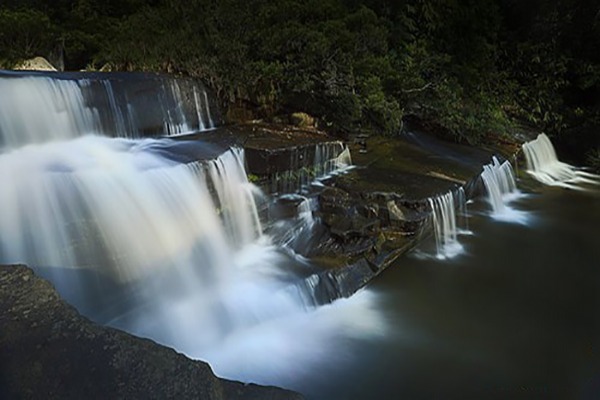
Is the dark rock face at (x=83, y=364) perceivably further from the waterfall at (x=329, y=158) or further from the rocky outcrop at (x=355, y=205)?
the waterfall at (x=329, y=158)

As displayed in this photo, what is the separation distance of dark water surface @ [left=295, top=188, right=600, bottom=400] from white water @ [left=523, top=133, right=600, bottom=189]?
371 cm

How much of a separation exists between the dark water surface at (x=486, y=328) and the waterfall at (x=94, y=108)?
414cm

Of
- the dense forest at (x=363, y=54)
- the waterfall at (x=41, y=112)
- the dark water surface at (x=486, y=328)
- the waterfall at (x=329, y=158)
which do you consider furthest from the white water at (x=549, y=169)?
the waterfall at (x=41, y=112)

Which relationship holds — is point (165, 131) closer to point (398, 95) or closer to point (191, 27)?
point (191, 27)

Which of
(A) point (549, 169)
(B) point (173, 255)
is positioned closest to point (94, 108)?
(B) point (173, 255)

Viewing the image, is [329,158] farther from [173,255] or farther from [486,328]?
[486,328]

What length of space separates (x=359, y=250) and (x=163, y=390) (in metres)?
3.72

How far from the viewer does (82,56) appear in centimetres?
1045

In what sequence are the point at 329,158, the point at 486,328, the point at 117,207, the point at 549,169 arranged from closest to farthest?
the point at 486,328
the point at 117,207
the point at 329,158
the point at 549,169

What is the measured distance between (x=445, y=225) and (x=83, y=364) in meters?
5.56

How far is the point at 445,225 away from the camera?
645 centimetres

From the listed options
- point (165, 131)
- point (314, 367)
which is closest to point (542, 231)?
point (314, 367)

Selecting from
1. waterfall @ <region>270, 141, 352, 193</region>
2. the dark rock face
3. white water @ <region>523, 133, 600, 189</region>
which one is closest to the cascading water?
waterfall @ <region>270, 141, 352, 193</region>

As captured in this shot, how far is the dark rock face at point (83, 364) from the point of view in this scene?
5.82ft
